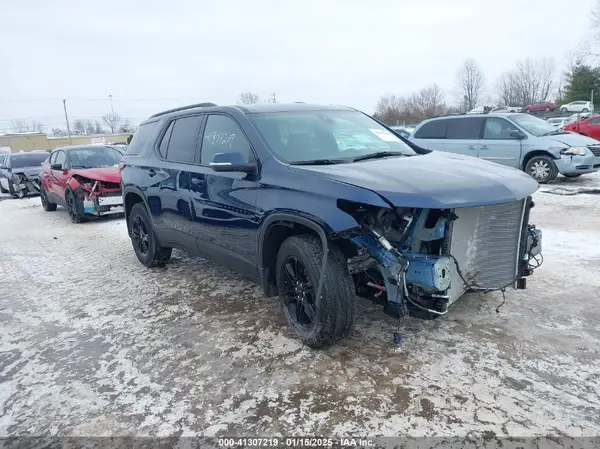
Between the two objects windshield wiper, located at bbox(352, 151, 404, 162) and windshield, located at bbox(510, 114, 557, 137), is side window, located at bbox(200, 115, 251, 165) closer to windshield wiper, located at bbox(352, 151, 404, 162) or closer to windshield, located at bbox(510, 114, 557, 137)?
windshield wiper, located at bbox(352, 151, 404, 162)

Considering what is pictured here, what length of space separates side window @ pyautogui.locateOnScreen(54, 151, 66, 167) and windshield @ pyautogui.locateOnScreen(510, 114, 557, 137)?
1034cm

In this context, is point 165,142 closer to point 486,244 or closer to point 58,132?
point 486,244

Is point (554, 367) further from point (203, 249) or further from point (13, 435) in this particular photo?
point (13, 435)

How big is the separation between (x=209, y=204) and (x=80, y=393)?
1.84 meters

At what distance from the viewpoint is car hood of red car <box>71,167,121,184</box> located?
8898 millimetres

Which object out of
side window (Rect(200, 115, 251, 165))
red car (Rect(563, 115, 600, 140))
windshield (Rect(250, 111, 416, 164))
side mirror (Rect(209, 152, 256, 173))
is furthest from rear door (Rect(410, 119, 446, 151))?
red car (Rect(563, 115, 600, 140))

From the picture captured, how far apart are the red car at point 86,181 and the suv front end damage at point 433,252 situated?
7081 millimetres

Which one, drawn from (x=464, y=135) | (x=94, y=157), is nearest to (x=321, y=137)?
(x=94, y=157)

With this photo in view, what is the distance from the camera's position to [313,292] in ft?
10.6

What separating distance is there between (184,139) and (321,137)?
1.59 metres

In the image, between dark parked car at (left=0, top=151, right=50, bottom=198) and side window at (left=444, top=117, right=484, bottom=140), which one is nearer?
side window at (left=444, top=117, right=484, bottom=140)

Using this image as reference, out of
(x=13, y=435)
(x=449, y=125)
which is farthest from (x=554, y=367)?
(x=449, y=125)

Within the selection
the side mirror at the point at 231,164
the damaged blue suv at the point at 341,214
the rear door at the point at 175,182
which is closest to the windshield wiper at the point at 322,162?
the damaged blue suv at the point at 341,214

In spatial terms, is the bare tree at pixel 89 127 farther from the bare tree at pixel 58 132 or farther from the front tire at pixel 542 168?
the front tire at pixel 542 168
